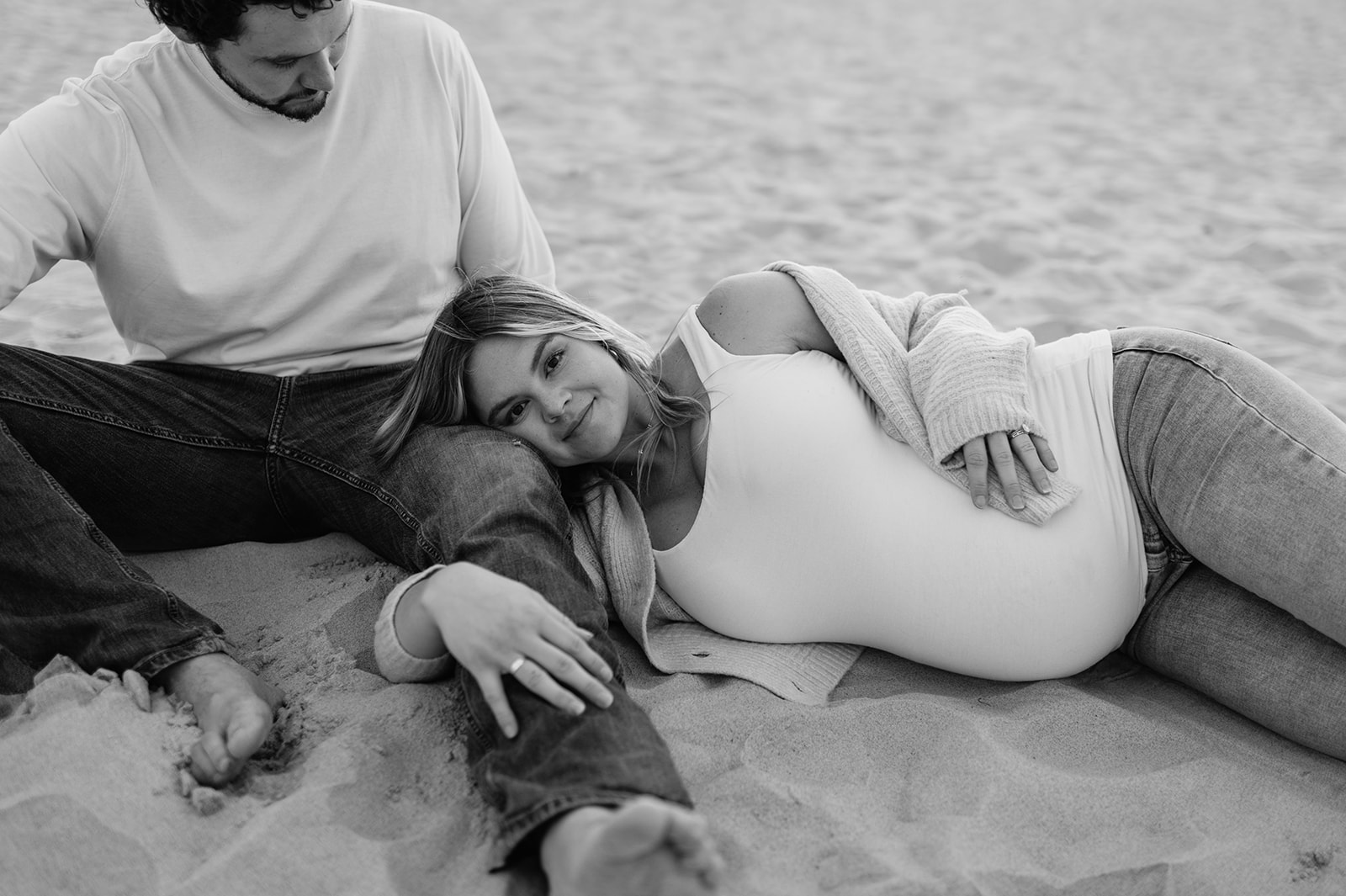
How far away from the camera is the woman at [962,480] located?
201cm

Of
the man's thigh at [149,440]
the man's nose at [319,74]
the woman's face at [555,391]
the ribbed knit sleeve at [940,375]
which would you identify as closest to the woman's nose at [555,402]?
the woman's face at [555,391]

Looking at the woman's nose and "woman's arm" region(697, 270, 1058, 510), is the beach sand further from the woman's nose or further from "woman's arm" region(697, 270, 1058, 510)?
"woman's arm" region(697, 270, 1058, 510)

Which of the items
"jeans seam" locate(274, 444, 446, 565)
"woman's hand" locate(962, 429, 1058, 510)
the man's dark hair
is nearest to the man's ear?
the man's dark hair

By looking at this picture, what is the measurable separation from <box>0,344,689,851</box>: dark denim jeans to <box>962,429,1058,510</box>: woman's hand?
0.69 m

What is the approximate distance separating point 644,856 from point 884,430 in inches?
38.7

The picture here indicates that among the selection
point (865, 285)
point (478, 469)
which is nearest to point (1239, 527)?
point (478, 469)

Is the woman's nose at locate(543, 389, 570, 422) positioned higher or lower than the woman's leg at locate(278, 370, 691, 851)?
higher

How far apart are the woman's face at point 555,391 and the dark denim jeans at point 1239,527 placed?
0.94m

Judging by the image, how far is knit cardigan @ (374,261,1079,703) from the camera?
209 centimetres

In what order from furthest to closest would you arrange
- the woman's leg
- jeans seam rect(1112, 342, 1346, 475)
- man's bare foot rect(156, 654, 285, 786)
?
jeans seam rect(1112, 342, 1346, 475)
man's bare foot rect(156, 654, 285, 786)
the woman's leg

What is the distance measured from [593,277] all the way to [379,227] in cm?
162

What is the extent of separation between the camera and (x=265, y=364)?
2.56m

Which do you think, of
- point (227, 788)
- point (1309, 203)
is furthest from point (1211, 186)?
point (227, 788)

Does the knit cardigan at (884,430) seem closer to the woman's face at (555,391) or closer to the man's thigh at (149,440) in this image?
the woman's face at (555,391)
